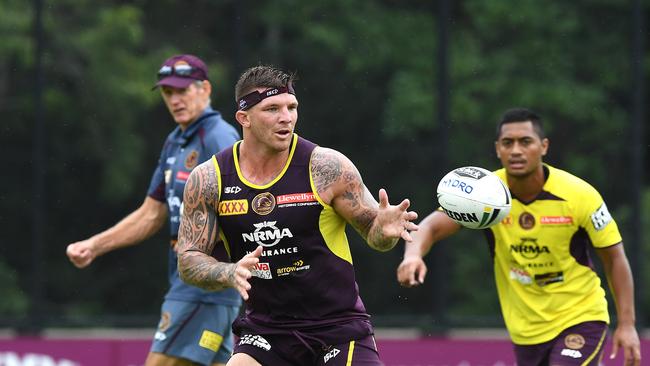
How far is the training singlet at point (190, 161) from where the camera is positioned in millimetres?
7348

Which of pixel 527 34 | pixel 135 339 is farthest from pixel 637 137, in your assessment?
pixel 135 339

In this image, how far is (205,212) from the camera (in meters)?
5.89

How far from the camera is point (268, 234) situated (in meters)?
5.79

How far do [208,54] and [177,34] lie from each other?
0.36 metres

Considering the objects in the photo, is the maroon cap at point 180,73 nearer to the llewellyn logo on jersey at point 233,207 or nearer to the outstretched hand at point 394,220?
the llewellyn logo on jersey at point 233,207

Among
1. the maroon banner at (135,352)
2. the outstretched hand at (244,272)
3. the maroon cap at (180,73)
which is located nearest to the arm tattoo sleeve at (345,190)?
the outstretched hand at (244,272)

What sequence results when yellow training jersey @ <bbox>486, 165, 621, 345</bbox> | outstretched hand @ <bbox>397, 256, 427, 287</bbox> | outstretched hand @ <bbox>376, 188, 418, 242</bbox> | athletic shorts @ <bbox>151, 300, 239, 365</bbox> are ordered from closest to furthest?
outstretched hand @ <bbox>376, 188, 418, 242</bbox> < outstretched hand @ <bbox>397, 256, 427, 287</bbox> < yellow training jersey @ <bbox>486, 165, 621, 345</bbox> < athletic shorts @ <bbox>151, 300, 239, 365</bbox>

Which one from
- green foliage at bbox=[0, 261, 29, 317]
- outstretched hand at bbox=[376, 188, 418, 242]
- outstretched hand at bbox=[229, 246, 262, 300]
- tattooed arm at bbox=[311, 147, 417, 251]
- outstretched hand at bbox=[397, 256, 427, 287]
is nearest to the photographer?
outstretched hand at bbox=[229, 246, 262, 300]

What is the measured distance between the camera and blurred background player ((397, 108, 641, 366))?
7.00 m

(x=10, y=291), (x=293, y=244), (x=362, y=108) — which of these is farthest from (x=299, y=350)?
(x=10, y=291)

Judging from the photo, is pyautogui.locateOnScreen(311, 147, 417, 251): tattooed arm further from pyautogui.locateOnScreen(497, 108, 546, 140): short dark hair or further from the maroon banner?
the maroon banner

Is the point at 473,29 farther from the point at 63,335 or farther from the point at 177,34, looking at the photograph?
the point at 63,335

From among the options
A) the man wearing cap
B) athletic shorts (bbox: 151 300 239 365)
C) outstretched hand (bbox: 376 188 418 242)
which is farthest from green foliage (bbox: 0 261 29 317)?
outstretched hand (bbox: 376 188 418 242)

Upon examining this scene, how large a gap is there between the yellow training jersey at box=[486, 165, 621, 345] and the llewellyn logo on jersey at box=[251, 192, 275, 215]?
1943 millimetres
